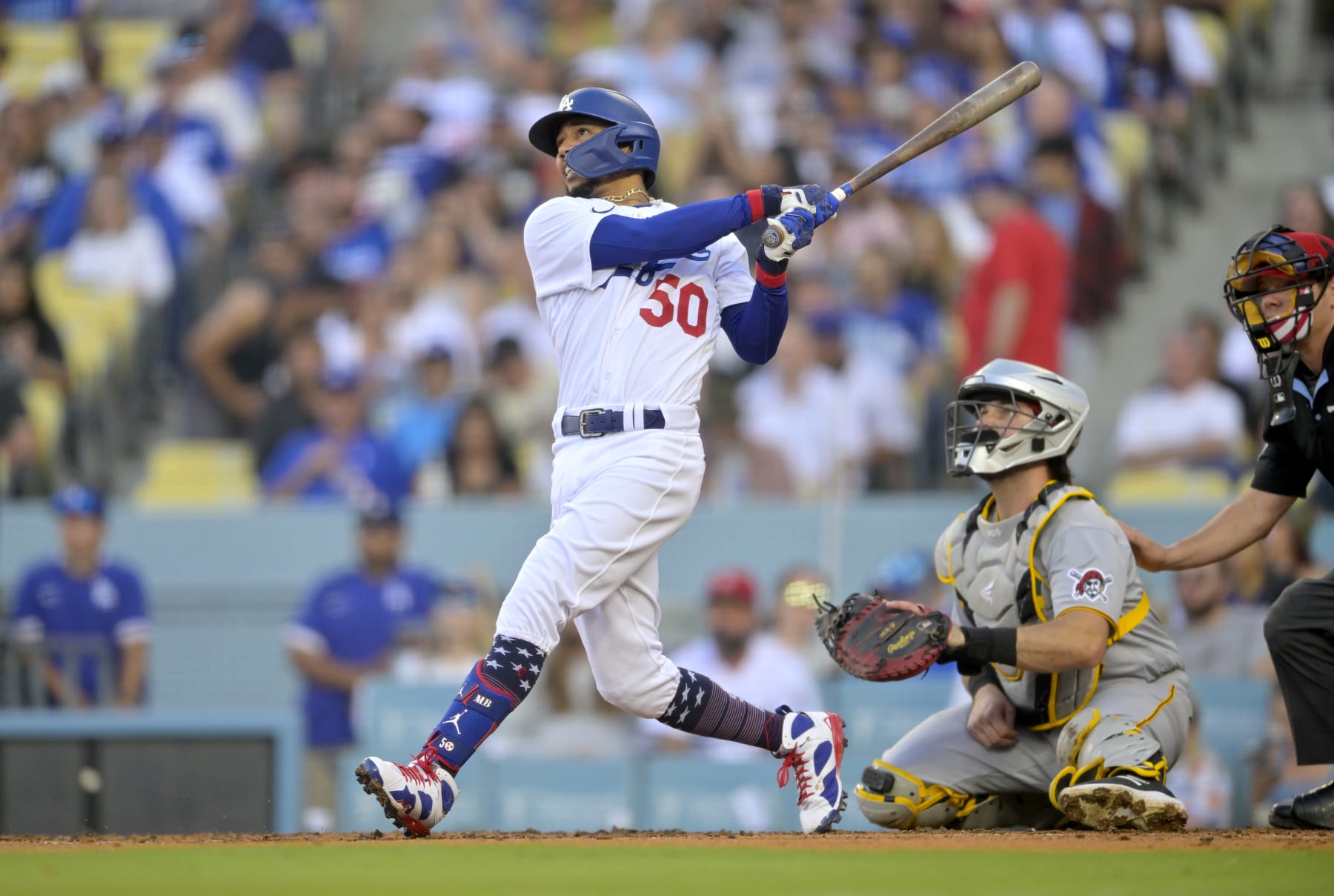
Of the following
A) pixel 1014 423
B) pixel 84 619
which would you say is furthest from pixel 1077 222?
pixel 84 619

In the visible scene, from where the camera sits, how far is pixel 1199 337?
9.35 m

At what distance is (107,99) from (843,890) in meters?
11.0

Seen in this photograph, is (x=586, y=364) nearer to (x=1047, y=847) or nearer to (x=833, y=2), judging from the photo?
(x=1047, y=847)

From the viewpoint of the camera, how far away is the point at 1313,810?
15.5 ft

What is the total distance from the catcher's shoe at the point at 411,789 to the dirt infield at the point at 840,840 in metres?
0.07

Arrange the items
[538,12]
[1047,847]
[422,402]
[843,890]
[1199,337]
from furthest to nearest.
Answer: [538,12] < [422,402] < [1199,337] < [1047,847] < [843,890]

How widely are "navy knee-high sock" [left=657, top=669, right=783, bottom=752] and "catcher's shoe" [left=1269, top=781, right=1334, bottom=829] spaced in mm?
1467

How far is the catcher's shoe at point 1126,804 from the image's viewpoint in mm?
4422

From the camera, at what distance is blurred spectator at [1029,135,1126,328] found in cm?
1023

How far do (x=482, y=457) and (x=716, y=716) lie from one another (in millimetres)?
5070

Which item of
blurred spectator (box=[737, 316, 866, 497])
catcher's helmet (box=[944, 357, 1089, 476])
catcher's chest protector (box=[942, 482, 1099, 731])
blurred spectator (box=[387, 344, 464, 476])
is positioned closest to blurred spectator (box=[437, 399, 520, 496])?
blurred spectator (box=[387, 344, 464, 476])

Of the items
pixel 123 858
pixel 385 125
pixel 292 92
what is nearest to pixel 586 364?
pixel 123 858

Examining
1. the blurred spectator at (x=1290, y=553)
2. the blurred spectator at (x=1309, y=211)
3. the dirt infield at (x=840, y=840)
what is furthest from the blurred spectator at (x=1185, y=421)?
the dirt infield at (x=840, y=840)

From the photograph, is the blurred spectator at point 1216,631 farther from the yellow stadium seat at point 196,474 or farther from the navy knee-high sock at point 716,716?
the yellow stadium seat at point 196,474
